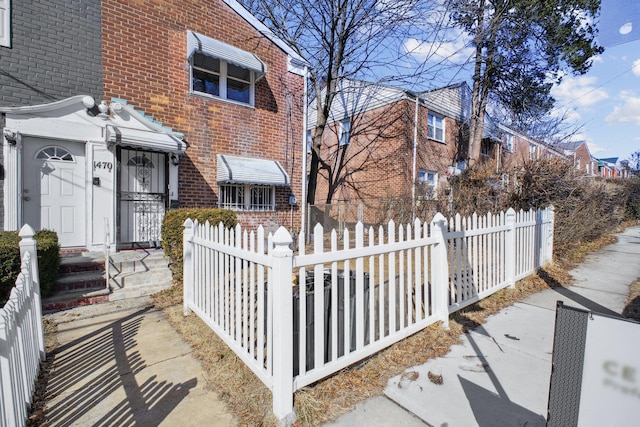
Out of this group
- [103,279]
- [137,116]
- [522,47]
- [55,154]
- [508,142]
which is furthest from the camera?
[508,142]

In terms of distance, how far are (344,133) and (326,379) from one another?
47.0 feet

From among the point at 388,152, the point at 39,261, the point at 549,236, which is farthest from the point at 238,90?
the point at 549,236

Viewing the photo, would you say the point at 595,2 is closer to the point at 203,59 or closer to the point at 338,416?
the point at 203,59

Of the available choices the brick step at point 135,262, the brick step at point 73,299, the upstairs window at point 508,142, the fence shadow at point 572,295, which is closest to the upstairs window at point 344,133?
the fence shadow at point 572,295

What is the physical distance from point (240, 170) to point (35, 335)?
5746 millimetres

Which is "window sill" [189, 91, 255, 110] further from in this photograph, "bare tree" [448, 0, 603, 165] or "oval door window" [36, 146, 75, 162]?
Result: "bare tree" [448, 0, 603, 165]

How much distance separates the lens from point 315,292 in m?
2.51

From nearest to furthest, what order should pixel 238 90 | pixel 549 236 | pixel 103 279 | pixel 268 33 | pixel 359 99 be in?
pixel 103 279 → pixel 549 236 → pixel 238 90 → pixel 268 33 → pixel 359 99

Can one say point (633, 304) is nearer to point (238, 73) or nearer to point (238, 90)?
point (238, 90)

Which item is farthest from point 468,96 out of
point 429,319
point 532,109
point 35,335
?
point 35,335

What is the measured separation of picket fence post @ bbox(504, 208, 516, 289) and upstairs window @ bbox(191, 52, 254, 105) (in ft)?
23.5

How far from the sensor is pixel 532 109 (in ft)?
49.8

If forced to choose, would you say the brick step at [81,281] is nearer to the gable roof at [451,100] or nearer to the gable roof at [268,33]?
the gable roof at [268,33]

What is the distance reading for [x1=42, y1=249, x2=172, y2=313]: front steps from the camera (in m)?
4.62
